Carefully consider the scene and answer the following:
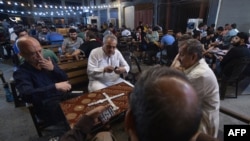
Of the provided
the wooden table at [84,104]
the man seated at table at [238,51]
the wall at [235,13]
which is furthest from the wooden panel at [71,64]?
the wall at [235,13]

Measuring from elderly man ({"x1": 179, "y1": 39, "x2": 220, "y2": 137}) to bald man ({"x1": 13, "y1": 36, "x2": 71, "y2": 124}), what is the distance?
122 centimetres

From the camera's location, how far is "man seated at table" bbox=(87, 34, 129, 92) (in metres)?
2.43

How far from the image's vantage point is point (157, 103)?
1.45ft

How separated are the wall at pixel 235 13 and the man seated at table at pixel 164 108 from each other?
7991 mm

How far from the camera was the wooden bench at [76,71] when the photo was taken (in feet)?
9.39

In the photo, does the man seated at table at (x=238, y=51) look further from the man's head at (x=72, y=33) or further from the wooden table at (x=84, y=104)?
the man's head at (x=72, y=33)

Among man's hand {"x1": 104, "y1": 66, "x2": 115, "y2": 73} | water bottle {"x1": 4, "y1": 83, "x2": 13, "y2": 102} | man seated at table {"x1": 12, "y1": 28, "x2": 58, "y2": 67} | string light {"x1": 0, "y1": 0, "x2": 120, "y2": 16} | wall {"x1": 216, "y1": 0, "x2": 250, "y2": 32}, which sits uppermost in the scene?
string light {"x1": 0, "y1": 0, "x2": 120, "y2": 16}

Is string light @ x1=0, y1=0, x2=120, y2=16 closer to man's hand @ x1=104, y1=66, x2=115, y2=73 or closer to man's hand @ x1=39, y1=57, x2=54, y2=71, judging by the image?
man's hand @ x1=104, y1=66, x2=115, y2=73

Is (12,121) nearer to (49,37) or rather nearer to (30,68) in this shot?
(30,68)

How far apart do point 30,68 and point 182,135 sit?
1721 millimetres

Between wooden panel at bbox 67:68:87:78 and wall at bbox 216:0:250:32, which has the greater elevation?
wall at bbox 216:0:250:32

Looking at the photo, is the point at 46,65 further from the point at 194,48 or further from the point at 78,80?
the point at 194,48

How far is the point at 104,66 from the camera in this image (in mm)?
2551

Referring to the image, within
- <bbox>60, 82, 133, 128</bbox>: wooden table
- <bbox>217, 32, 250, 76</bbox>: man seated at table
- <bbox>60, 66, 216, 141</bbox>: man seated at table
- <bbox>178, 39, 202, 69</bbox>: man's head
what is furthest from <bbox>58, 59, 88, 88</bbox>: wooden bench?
<bbox>217, 32, 250, 76</bbox>: man seated at table
